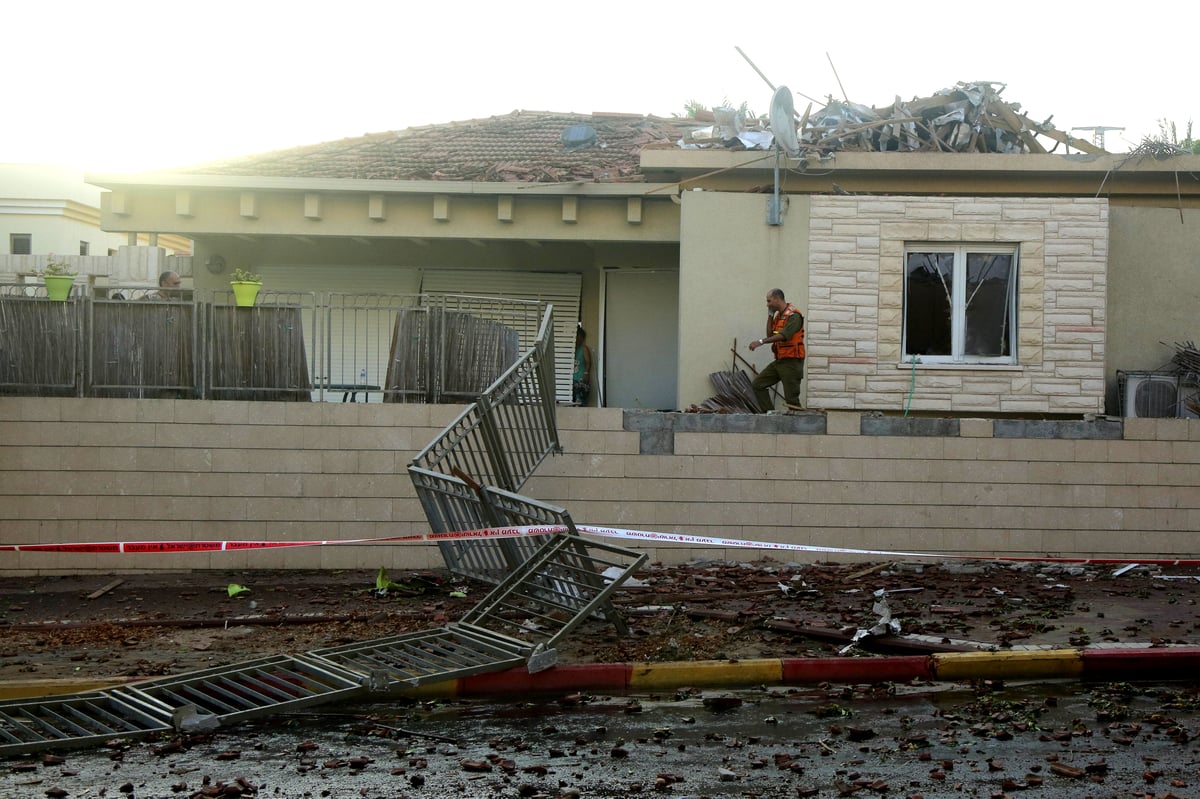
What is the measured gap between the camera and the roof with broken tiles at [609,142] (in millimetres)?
14539

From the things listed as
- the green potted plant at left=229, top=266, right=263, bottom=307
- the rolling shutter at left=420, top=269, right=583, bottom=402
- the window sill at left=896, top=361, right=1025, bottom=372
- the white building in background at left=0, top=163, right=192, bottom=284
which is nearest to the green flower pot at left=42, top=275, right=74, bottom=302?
the green potted plant at left=229, top=266, right=263, bottom=307

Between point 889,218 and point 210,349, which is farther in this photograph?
point 889,218

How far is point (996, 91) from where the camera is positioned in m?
14.8

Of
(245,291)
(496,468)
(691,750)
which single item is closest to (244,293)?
(245,291)

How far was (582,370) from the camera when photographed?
52.5 feet

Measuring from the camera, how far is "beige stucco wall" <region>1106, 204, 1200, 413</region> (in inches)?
541

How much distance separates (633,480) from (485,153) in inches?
275

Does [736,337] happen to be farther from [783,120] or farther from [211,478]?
[211,478]

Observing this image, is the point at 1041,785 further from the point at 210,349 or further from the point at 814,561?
the point at 210,349

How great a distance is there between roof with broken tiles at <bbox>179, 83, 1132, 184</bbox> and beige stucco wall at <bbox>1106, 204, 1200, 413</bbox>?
3.56 feet

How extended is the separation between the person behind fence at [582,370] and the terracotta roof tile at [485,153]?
222 centimetres

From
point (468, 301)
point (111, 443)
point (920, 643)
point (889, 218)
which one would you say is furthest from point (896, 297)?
point (111, 443)

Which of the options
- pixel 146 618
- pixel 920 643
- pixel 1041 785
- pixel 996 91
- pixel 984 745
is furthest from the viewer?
pixel 996 91

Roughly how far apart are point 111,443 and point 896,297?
8.44m
